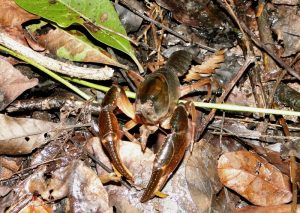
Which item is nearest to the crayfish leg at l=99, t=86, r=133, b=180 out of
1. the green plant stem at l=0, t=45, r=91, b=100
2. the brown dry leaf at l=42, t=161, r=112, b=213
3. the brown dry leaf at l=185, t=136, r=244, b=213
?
the brown dry leaf at l=42, t=161, r=112, b=213

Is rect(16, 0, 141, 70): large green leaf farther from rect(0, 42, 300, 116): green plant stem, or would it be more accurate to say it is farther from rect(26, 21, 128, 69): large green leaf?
rect(0, 42, 300, 116): green plant stem

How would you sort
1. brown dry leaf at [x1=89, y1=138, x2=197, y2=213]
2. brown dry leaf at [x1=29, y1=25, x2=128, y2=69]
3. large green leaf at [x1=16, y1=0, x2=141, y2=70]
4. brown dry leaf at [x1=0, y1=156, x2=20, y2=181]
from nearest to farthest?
brown dry leaf at [x1=89, y1=138, x2=197, y2=213] < brown dry leaf at [x1=0, y1=156, x2=20, y2=181] < large green leaf at [x1=16, y1=0, x2=141, y2=70] < brown dry leaf at [x1=29, y1=25, x2=128, y2=69]

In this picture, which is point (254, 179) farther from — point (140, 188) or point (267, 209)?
point (140, 188)

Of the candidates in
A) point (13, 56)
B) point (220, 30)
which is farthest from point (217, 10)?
point (13, 56)

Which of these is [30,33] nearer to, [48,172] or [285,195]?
[48,172]

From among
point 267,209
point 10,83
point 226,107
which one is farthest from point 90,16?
point 267,209
